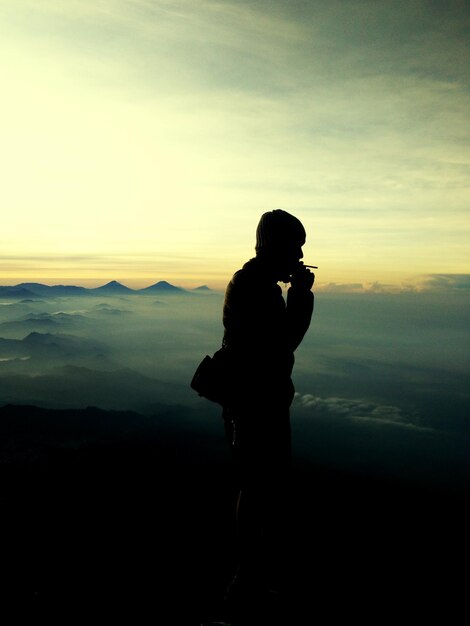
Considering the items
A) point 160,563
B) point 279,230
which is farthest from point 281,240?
point 160,563

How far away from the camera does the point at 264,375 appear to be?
3.40 m

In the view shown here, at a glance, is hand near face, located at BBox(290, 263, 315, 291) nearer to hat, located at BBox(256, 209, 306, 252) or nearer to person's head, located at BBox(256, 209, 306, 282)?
person's head, located at BBox(256, 209, 306, 282)

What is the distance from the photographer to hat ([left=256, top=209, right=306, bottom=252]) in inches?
138

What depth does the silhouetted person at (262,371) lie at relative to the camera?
341 centimetres

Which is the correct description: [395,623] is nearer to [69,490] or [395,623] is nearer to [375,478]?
[69,490]

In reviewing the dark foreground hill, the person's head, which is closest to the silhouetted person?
the person's head

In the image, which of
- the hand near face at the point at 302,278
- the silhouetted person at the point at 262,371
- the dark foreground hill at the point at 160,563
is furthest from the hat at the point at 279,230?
the dark foreground hill at the point at 160,563

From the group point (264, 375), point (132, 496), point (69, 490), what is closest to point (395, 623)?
point (264, 375)

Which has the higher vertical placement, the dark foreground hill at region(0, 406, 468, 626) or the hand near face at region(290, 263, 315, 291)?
the hand near face at region(290, 263, 315, 291)

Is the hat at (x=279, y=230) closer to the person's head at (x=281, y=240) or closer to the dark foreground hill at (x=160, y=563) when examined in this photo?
the person's head at (x=281, y=240)

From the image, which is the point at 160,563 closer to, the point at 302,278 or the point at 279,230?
the point at 302,278

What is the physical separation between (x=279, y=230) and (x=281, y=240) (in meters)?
0.09

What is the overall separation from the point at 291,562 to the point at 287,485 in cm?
287

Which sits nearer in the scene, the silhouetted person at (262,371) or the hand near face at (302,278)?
the silhouetted person at (262,371)
